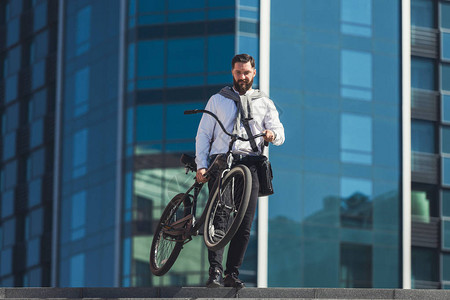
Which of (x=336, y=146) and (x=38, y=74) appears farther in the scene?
(x=38, y=74)

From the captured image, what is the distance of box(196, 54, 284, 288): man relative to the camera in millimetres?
11312

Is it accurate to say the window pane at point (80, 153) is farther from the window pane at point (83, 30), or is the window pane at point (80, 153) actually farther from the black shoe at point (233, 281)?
the black shoe at point (233, 281)

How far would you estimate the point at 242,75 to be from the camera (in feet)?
37.8

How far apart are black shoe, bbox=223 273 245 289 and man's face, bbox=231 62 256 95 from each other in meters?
1.79

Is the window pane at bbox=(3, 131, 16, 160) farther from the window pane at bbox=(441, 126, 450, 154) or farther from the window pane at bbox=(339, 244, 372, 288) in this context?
the window pane at bbox=(441, 126, 450, 154)

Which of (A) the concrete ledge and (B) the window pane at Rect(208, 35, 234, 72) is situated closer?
(A) the concrete ledge

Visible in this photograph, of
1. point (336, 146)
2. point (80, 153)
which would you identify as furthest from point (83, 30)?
point (336, 146)

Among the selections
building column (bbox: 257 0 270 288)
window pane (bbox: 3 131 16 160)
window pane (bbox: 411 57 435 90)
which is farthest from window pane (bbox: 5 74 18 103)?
window pane (bbox: 411 57 435 90)

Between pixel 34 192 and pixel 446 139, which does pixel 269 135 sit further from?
pixel 34 192

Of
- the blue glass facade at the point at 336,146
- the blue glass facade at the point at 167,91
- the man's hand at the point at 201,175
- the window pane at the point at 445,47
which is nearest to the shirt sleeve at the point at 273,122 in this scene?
the man's hand at the point at 201,175

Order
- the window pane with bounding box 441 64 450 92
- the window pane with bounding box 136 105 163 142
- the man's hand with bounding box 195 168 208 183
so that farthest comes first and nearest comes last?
the window pane with bounding box 441 64 450 92 < the window pane with bounding box 136 105 163 142 < the man's hand with bounding box 195 168 208 183

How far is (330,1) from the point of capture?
130 ft

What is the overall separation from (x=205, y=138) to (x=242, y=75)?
716mm

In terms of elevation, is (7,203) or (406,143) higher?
(406,143)
